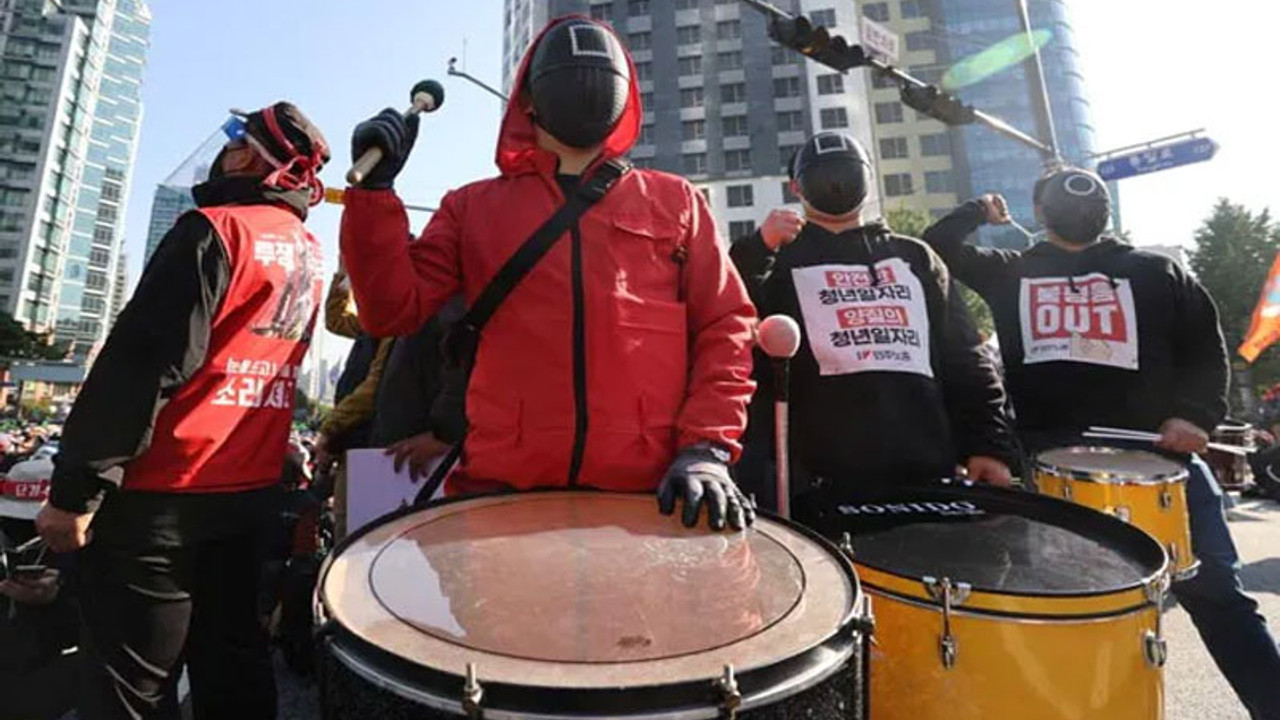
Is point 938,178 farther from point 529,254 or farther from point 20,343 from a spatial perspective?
point 20,343

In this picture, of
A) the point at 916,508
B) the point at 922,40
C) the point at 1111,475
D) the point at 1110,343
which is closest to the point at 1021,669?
the point at 916,508

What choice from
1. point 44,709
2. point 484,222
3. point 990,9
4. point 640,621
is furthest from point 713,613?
point 990,9

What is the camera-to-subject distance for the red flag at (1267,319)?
9.78 metres

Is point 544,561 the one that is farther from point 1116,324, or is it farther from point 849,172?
point 1116,324

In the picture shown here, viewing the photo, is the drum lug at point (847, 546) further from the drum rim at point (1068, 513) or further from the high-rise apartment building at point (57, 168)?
the high-rise apartment building at point (57, 168)

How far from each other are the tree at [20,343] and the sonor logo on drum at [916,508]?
5192 cm

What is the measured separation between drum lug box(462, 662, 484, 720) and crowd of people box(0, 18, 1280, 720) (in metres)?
0.57

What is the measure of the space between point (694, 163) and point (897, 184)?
44.8 feet

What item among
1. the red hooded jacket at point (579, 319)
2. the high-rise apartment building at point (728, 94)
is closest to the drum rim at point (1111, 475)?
the red hooded jacket at point (579, 319)

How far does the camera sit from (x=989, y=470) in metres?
2.39

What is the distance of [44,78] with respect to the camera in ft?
204

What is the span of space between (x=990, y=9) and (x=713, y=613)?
62774mm

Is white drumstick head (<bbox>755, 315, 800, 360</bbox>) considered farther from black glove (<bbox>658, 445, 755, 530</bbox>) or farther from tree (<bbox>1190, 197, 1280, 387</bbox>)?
tree (<bbox>1190, 197, 1280, 387</bbox>)

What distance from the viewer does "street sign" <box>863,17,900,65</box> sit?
7.96 metres
